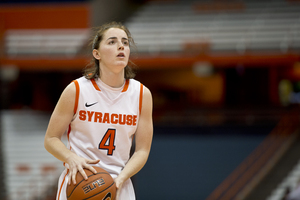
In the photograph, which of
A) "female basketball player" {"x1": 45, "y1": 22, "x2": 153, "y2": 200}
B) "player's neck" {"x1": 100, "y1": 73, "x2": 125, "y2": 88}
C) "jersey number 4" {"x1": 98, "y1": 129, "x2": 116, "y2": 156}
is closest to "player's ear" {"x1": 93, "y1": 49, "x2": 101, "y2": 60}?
"female basketball player" {"x1": 45, "y1": 22, "x2": 153, "y2": 200}

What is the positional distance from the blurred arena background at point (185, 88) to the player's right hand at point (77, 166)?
840cm

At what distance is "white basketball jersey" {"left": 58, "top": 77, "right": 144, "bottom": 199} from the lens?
2523mm

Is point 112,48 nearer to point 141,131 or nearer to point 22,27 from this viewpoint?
point 141,131

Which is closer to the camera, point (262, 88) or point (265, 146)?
point (265, 146)

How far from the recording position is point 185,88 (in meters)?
18.4

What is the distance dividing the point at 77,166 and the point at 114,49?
0.80m

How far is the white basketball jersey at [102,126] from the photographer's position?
2.52 meters

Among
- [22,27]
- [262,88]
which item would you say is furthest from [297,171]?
[22,27]

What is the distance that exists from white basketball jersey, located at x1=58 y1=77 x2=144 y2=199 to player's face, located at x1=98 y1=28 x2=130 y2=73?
0.63 feet

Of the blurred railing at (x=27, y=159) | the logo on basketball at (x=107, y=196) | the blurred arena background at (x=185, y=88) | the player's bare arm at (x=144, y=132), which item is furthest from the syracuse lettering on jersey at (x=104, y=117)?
the blurred railing at (x=27, y=159)

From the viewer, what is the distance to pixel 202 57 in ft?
44.4

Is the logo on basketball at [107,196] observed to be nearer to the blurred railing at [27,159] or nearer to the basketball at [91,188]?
the basketball at [91,188]

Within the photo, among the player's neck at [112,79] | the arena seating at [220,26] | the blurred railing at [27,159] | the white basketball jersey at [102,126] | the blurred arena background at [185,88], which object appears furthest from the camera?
the arena seating at [220,26]

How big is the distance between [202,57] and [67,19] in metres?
6.37
